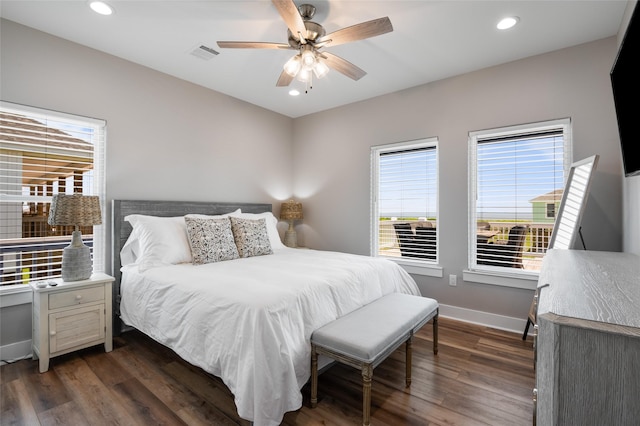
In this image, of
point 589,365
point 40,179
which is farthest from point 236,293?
point 40,179

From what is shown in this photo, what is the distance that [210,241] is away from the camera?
2918mm

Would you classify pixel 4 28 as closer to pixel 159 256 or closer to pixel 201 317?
pixel 159 256

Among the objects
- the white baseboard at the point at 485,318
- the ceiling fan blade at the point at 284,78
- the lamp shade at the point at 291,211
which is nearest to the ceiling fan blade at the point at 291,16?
the ceiling fan blade at the point at 284,78

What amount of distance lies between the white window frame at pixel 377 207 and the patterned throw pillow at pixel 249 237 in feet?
4.89

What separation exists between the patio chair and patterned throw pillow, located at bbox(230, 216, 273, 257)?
2.38m

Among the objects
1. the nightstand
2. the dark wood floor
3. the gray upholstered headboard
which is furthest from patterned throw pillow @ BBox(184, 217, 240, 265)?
the dark wood floor

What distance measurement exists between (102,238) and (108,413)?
5.65 feet

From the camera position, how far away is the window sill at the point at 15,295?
2.42 m

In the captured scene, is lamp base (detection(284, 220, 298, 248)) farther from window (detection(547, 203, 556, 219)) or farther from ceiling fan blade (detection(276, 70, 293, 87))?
window (detection(547, 203, 556, 219))

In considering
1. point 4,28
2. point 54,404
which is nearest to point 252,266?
point 54,404

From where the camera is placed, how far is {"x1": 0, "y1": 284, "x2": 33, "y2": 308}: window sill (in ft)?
7.95

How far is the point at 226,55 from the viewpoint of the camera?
2.99m

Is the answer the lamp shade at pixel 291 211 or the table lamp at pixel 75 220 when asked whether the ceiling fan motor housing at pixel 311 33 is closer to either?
the table lamp at pixel 75 220

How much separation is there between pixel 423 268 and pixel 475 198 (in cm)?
100
